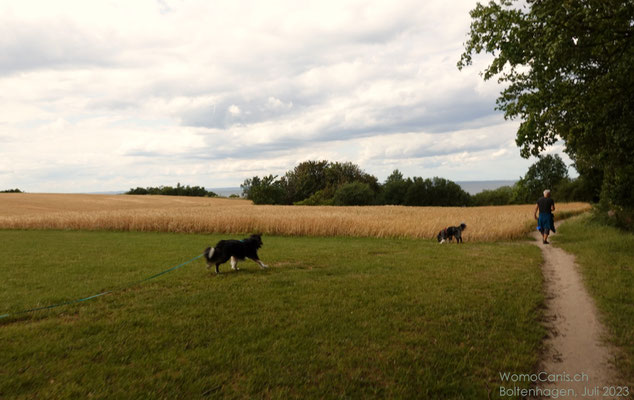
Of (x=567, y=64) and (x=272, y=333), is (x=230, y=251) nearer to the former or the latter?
(x=272, y=333)

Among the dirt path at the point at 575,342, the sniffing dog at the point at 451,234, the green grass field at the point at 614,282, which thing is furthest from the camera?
the sniffing dog at the point at 451,234

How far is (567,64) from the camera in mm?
10023

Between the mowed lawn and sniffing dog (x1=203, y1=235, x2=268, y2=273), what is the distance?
1.52ft

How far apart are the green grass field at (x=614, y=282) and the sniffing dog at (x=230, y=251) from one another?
803 cm

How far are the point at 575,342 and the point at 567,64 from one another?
8247mm

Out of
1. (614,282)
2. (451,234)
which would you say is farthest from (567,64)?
(451,234)

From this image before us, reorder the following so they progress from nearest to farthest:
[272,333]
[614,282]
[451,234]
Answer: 1. [272,333]
2. [614,282]
3. [451,234]

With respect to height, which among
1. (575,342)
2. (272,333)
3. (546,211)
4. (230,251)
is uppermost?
(546,211)

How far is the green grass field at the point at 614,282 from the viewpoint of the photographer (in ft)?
17.0

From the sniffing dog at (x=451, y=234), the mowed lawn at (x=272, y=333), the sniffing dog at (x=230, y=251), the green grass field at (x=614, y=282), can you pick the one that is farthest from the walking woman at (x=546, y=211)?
the sniffing dog at (x=230, y=251)

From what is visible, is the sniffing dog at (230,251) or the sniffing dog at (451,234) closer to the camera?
the sniffing dog at (230,251)

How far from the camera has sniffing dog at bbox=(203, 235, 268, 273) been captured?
9.45 m

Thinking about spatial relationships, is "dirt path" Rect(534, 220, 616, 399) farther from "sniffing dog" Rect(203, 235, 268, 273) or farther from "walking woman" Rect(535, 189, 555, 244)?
"walking woman" Rect(535, 189, 555, 244)

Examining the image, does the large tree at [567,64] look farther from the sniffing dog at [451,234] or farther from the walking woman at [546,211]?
the sniffing dog at [451,234]
